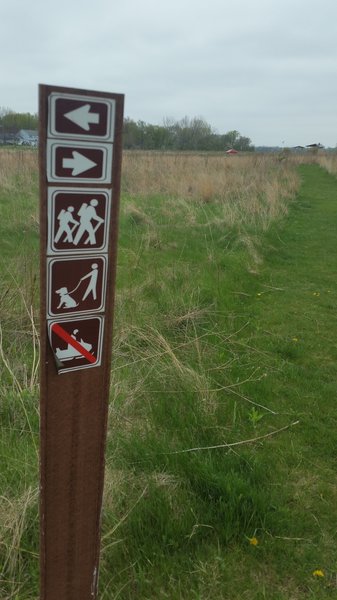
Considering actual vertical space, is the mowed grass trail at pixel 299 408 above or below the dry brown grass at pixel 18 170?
below

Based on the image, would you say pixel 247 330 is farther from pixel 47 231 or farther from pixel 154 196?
pixel 154 196

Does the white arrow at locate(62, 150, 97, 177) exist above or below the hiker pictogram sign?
above

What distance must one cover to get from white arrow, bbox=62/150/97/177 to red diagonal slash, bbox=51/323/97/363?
368mm

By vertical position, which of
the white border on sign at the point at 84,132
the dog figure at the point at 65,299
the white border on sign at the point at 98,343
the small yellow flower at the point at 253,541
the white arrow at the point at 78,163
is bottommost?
the small yellow flower at the point at 253,541

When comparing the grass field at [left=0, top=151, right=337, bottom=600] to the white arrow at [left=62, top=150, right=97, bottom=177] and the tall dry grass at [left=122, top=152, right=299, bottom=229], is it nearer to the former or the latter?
the white arrow at [left=62, top=150, right=97, bottom=177]

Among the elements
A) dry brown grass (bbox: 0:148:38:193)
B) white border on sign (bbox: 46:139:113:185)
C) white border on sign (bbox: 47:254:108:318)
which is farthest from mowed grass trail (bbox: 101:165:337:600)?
dry brown grass (bbox: 0:148:38:193)

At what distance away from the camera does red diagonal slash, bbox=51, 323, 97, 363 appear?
1.10 meters

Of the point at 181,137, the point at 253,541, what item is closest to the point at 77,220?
the point at 253,541

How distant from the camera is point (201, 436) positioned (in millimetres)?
2482

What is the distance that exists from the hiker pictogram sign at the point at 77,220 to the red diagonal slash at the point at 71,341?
0.19 metres

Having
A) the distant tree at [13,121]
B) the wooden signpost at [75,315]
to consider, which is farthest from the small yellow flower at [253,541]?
the distant tree at [13,121]

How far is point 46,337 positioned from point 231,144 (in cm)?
4672

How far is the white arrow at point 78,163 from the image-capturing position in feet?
3.27

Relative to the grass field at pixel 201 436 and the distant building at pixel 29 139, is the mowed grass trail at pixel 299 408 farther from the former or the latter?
the distant building at pixel 29 139
